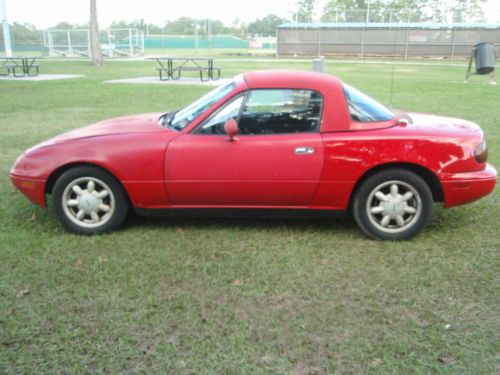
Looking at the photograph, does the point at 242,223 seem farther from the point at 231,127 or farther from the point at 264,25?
the point at 264,25

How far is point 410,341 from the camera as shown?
278 centimetres

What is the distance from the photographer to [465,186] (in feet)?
13.3

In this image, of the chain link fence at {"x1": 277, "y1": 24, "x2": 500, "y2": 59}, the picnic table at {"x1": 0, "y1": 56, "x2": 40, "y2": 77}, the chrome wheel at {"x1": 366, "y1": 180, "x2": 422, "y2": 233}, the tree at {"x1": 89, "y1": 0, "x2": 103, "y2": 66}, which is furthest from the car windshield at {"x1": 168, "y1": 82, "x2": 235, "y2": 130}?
the chain link fence at {"x1": 277, "y1": 24, "x2": 500, "y2": 59}

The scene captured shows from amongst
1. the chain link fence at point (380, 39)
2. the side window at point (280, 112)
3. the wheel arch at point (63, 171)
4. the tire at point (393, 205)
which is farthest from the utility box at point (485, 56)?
the chain link fence at point (380, 39)

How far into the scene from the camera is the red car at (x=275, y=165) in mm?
3975

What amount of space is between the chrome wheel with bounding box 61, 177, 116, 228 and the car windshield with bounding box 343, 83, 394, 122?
85.3 inches

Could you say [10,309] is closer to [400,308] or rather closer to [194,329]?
[194,329]

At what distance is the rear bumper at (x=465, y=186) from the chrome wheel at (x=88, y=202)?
2.81m

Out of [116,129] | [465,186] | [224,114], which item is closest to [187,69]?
[116,129]

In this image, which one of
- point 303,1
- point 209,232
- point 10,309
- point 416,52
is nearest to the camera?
point 10,309

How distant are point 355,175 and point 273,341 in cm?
172

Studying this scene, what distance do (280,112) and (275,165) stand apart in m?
0.46

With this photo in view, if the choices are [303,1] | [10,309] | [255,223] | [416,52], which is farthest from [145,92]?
[303,1]

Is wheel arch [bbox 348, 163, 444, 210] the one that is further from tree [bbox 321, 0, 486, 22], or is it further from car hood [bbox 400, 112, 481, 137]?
tree [bbox 321, 0, 486, 22]
